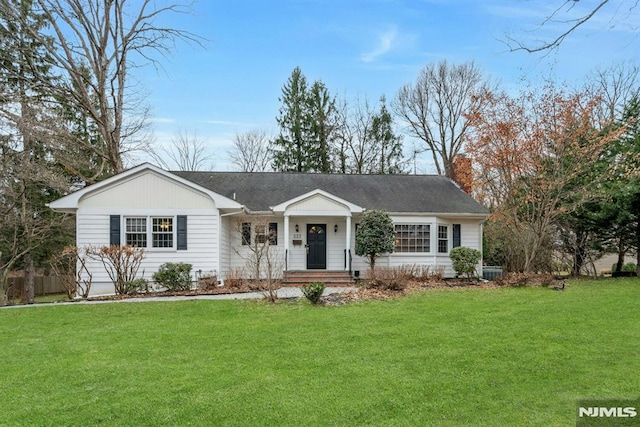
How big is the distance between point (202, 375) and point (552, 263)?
16.6m

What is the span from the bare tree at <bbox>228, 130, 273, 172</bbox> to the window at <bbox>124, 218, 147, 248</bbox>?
66.2 feet

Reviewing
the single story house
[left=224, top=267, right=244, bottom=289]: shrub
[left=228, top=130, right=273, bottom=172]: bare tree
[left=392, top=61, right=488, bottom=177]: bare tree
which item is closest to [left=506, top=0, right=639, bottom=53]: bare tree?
the single story house

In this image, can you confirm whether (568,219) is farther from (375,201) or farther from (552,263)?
(375,201)

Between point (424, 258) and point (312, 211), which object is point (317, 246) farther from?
point (424, 258)

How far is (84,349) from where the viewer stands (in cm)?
652

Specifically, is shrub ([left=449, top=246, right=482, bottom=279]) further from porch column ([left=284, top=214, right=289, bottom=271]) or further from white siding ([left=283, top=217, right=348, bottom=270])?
porch column ([left=284, top=214, right=289, bottom=271])

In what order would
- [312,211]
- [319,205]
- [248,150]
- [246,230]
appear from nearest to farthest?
[312,211] → [319,205] → [246,230] → [248,150]

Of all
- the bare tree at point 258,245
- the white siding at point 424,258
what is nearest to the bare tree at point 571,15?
the bare tree at point 258,245

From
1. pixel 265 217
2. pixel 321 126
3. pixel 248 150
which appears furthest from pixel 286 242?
pixel 248 150

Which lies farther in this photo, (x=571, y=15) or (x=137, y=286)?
(x=137, y=286)

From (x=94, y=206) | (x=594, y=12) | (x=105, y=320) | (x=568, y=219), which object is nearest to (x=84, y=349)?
(x=105, y=320)

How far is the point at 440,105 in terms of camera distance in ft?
104

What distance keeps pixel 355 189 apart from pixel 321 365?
1347cm

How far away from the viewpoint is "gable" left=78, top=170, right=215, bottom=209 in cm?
1427
